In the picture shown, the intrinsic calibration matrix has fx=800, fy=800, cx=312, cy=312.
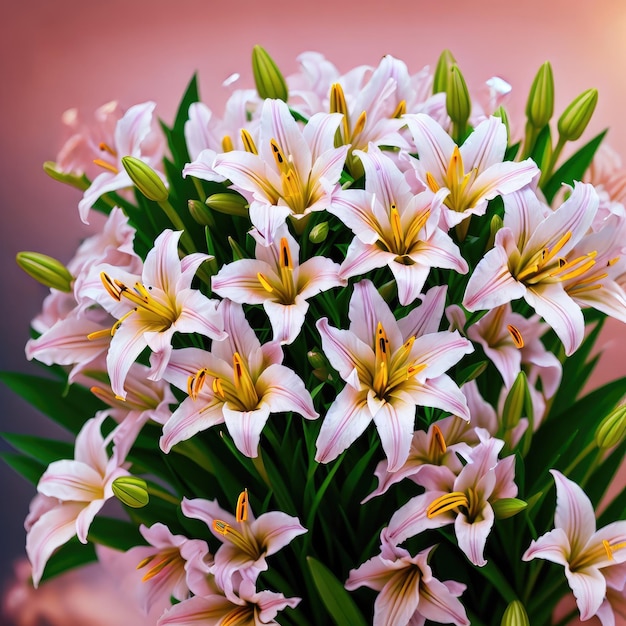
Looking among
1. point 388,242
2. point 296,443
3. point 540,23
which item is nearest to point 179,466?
point 296,443

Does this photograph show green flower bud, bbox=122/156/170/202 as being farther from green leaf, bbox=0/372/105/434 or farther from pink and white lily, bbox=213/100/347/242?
green leaf, bbox=0/372/105/434

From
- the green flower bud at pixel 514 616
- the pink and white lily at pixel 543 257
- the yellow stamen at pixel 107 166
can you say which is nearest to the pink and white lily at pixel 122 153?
the yellow stamen at pixel 107 166

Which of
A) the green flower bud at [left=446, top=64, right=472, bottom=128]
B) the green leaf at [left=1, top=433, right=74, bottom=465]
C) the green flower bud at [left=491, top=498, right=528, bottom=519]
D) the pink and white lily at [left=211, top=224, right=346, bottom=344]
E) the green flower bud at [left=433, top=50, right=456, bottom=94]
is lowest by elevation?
the green leaf at [left=1, top=433, right=74, bottom=465]

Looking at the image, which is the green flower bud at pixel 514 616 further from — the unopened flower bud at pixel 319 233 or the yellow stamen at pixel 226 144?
the yellow stamen at pixel 226 144

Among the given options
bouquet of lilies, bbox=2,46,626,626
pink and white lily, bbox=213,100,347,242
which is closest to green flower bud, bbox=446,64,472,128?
bouquet of lilies, bbox=2,46,626,626

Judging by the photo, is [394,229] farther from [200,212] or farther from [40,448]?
[40,448]

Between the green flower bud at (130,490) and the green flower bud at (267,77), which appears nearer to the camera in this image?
the green flower bud at (130,490)
